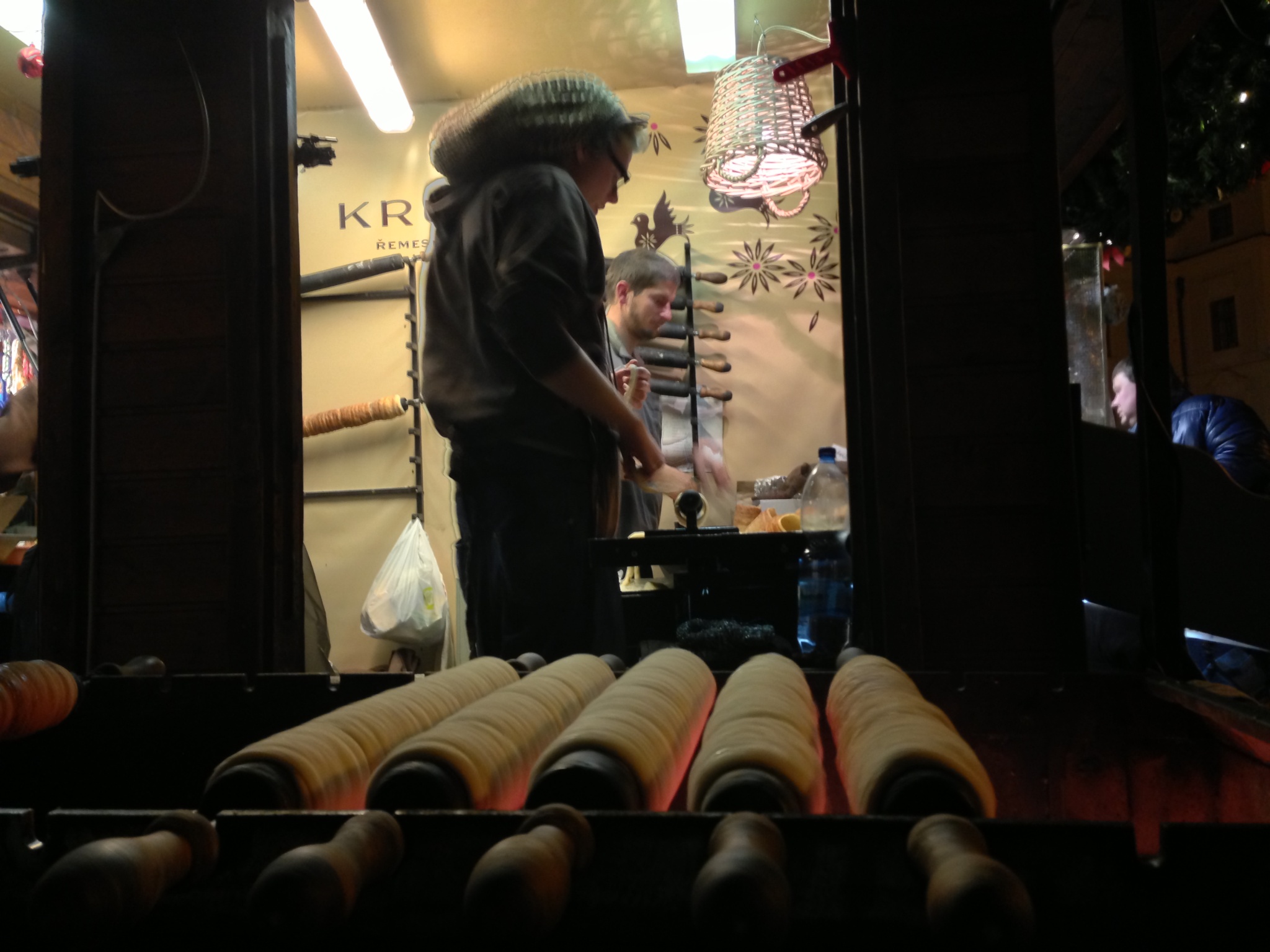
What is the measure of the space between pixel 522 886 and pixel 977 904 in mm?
178

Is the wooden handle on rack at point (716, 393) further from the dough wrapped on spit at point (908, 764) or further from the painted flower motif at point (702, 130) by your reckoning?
the dough wrapped on spit at point (908, 764)

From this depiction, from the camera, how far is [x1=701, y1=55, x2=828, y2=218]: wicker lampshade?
3.52m

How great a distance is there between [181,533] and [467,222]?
0.83 metres

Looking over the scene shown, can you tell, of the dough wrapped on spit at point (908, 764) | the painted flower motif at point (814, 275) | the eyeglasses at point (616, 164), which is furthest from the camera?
the painted flower motif at point (814, 275)

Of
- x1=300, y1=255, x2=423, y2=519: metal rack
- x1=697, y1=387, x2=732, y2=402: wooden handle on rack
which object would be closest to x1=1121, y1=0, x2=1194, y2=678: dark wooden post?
x1=697, y1=387, x2=732, y2=402: wooden handle on rack

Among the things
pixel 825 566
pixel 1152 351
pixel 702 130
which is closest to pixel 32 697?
pixel 1152 351

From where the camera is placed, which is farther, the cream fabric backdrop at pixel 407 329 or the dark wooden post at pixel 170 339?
the cream fabric backdrop at pixel 407 329

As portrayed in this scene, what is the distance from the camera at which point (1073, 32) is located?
2.50 metres

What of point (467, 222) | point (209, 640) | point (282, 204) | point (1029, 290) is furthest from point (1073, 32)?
point (209, 640)

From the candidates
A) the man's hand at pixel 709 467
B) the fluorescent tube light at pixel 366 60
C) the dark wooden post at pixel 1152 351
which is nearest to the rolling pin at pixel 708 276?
the man's hand at pixel 709 467

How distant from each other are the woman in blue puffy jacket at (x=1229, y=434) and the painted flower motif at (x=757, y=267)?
58.5 inches

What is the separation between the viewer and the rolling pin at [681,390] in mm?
3988

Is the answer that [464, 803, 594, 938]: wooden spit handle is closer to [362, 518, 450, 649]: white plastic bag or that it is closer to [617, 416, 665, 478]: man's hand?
[617, 416, 665, 478]: man's hand

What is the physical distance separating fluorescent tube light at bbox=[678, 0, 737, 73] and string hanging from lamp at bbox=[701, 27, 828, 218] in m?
0.18
